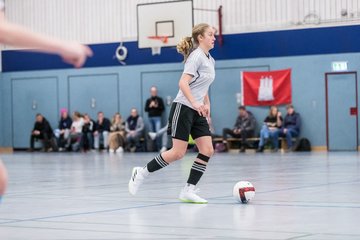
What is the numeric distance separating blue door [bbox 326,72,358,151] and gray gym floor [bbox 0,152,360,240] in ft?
47.4

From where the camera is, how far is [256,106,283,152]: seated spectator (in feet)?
97.8

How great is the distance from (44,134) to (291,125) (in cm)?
1161

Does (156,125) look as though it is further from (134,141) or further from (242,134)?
(242,134)

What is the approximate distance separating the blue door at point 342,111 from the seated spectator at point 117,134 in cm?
841

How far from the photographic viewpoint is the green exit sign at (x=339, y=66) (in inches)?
1161

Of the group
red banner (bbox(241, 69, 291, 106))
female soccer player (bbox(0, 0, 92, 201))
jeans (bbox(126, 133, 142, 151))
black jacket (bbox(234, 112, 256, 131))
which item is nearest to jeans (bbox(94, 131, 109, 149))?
jeans (bbox(126, 133, 142, 151))

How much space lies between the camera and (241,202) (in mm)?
10023

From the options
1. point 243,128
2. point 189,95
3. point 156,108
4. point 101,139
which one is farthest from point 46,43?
point 101,139

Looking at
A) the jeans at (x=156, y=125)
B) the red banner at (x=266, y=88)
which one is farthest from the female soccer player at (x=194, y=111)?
the jeans at (x=156, y=125)

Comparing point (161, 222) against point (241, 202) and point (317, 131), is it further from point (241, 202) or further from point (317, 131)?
point (317, 131)

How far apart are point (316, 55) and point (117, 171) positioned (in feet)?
46.5

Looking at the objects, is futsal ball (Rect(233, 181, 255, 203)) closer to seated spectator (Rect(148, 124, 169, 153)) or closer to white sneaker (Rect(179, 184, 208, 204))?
white sneaker (Rect(179, 184, 208, 204))

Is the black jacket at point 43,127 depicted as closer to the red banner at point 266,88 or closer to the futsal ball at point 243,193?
the red banner at point 266,88

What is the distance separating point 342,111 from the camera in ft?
97.8
